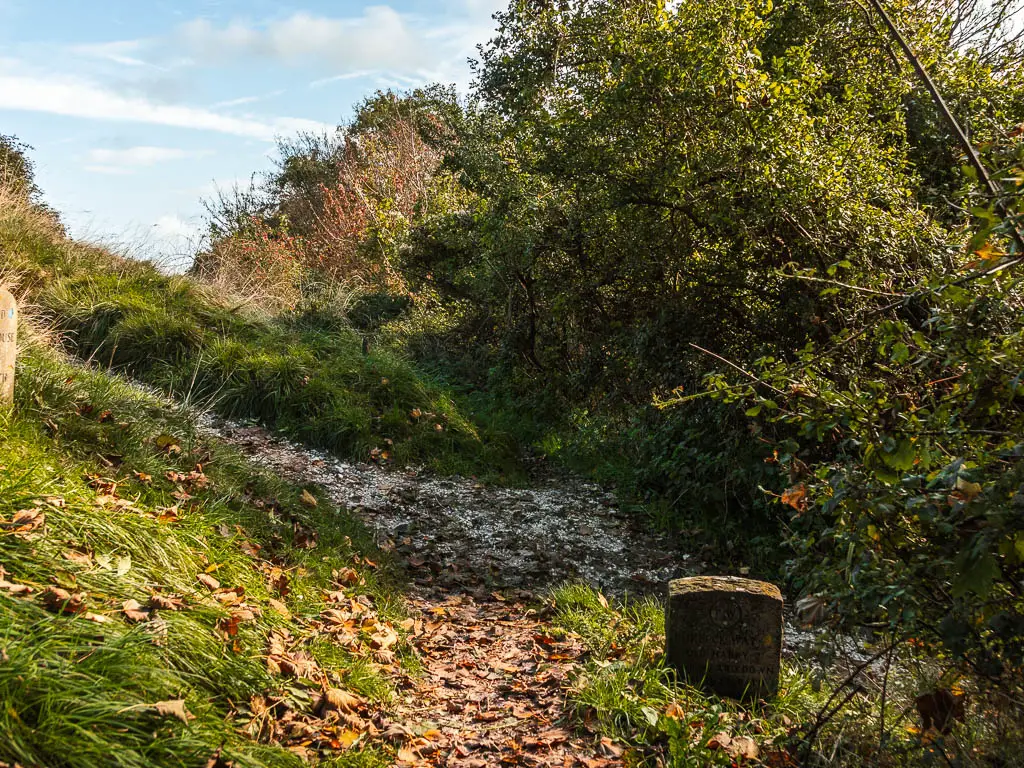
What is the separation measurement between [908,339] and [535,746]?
2501 millimetres

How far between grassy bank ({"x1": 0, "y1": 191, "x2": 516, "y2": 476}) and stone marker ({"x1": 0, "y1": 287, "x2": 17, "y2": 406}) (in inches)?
136

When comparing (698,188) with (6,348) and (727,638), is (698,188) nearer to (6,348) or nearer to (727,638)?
(727,638)

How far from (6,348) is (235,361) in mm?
4417

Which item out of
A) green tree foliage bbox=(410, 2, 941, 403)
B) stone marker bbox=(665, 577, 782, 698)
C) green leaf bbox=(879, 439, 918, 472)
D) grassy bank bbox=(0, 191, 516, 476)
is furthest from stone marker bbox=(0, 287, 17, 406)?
green tree foliage bbox=(410, 2, 941, 403)

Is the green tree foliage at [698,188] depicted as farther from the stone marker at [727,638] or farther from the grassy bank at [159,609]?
the grassy bank at [159,609]

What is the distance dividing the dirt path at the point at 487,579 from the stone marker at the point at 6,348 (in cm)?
289

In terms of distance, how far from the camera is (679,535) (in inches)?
283

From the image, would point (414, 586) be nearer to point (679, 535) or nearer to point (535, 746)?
point (535, 746)

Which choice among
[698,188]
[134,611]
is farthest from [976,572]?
[698,188]

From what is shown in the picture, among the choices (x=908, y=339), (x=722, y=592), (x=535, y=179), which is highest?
(x=535, y=179)

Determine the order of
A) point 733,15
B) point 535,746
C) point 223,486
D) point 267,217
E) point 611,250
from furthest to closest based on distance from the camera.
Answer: point 267,217 → point 611,250 → point 733,15 → point 223,486 → point 535,746

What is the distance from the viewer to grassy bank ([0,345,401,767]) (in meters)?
2.54

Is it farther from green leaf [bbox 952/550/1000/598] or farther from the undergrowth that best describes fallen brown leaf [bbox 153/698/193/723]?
green leaf [bbox 952/550/1000/598]

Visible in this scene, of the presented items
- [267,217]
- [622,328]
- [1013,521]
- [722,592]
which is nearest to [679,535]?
[622,328]
